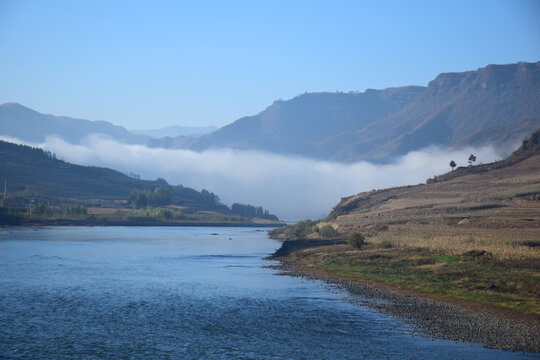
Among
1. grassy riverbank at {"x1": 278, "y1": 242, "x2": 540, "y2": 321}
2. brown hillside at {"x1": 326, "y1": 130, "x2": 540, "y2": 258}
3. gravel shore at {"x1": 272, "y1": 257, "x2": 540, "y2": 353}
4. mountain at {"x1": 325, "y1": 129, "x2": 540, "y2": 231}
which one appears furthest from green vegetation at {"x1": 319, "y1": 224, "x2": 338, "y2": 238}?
gravel shore at {"x1": 272, "y1": 257, "x2": 540, "y2": 353}

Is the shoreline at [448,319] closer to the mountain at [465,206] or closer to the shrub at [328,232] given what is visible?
the mountain at [465,206]

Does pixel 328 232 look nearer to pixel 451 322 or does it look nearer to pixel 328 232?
pixel 328 232

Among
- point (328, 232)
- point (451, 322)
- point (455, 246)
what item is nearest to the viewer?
point (451, 322)

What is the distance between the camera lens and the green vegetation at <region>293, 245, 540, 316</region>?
168 ft

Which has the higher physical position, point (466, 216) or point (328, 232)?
point (466, 216)

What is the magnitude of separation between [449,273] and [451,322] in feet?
73.9

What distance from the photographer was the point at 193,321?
45.3 metres

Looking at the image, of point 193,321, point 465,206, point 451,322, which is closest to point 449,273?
point 451,322

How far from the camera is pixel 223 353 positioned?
35.7 meters

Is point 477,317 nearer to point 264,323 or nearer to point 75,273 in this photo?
point 264,323

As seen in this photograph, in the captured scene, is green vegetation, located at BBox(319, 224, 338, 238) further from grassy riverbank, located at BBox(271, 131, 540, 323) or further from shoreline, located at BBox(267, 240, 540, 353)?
shoreline, located at BBox(267, 240, 540, 353)

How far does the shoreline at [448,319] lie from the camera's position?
37.7m

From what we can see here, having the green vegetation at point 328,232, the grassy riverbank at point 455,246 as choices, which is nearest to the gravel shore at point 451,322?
the grassy riverbank at point 455,246

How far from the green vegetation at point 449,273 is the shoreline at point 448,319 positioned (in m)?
2.53
